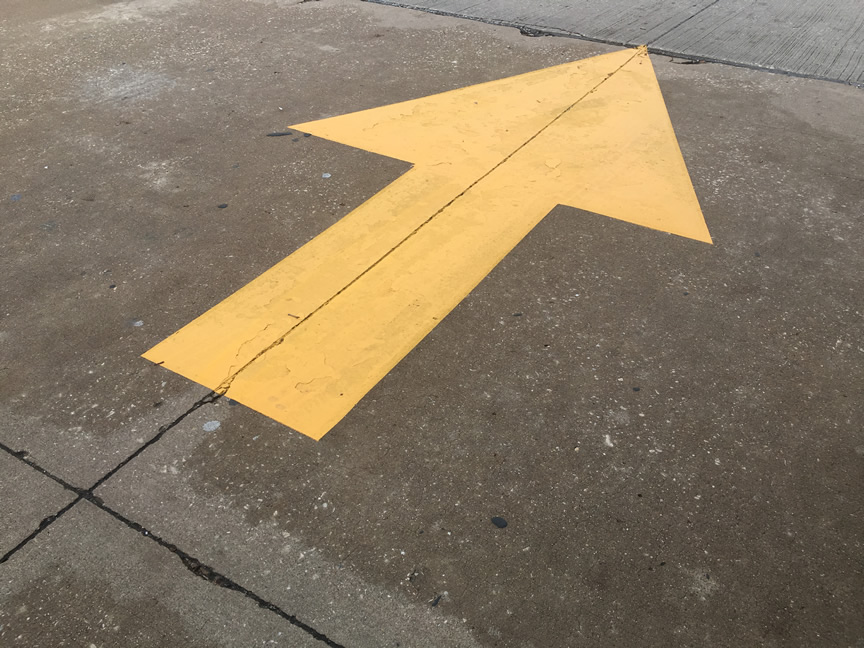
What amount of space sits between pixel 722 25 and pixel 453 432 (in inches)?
236

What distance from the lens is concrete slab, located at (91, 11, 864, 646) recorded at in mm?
2160

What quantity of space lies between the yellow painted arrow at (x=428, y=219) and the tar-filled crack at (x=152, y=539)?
53 cm

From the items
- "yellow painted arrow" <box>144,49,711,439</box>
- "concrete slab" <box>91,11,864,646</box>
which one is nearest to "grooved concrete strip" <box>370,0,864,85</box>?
"yellow painted arrow" <box>144,49,711,439</box>

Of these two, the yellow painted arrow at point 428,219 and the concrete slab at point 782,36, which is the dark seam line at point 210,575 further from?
the concrete slab at point 782,36

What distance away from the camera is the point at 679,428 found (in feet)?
8.95

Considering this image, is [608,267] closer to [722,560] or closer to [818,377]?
[818,377]

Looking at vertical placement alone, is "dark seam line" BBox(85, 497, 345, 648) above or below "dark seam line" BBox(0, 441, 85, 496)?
above

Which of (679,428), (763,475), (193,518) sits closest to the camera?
(193,518)

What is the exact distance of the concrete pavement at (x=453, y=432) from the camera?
7.06 feet

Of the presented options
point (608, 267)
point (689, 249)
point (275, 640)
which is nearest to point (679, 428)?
point (608, 267)

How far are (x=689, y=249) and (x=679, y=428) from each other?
1370 mm

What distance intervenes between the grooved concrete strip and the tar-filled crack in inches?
225

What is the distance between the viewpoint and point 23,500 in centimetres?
244

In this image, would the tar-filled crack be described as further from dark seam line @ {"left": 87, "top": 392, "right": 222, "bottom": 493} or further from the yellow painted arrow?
the yellow painted arrow
